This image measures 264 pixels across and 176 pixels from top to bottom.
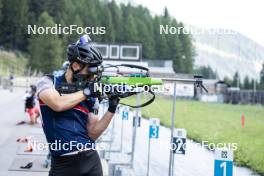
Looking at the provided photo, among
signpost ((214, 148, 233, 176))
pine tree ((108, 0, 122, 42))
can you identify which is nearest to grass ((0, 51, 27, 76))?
pine tree ((108, 0, 122, 42))

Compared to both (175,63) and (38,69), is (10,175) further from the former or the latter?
(175,63)

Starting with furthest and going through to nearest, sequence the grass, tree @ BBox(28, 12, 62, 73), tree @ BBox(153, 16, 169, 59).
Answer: tree @ BBox(153, 16, 169, 59)
tree @ BBox(28, 12, 62, 73)
the grass

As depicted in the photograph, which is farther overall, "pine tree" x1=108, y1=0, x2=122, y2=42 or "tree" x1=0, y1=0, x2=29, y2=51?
"pine tree" x1=108, y1=0, x2=122, y2=42

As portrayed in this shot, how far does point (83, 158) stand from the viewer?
154 inches

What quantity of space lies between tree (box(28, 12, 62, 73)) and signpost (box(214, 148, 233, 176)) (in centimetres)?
8890

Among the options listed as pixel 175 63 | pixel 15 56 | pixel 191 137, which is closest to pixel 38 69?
pixel 15 56

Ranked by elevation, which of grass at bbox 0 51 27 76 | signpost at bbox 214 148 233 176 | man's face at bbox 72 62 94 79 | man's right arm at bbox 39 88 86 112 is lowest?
signpost at bbox 214 148 233 176

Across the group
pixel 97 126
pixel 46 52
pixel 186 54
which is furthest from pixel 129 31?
pixel 97 126

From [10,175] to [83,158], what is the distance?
6401 mm

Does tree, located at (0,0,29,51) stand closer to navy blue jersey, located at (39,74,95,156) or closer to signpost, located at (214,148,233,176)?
signpost, located at (214,148,233,176)

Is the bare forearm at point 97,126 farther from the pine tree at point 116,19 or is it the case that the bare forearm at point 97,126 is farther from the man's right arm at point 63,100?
the pine tree at point 116,19

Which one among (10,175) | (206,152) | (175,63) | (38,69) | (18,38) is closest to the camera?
(10,175)

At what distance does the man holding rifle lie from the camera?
12.6ft

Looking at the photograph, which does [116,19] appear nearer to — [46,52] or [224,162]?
[46,52]
